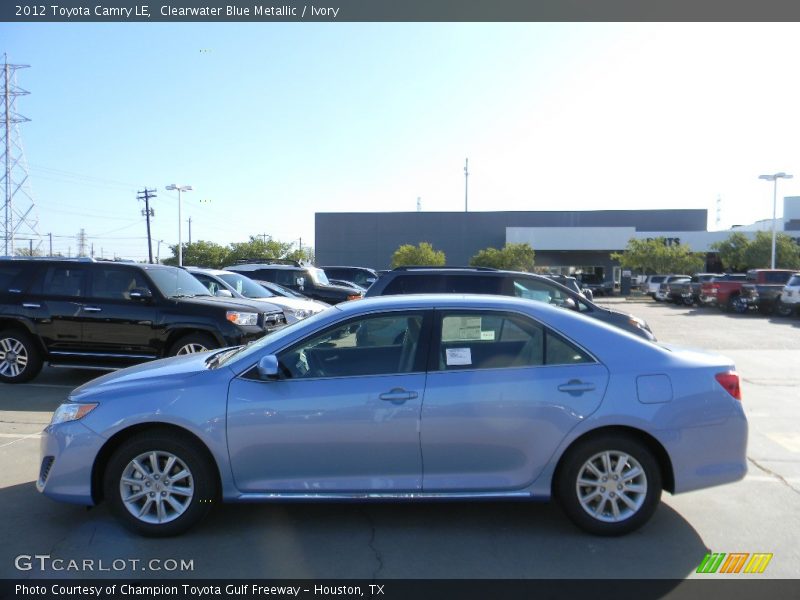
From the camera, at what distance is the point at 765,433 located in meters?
7.09

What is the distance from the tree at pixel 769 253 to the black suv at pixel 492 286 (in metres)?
41.1

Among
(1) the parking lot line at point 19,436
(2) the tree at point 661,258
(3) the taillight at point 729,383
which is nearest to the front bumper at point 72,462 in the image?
(1) the parking lot line at point 19,436

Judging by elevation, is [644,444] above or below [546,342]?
below

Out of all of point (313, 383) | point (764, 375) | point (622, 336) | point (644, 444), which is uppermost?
point (622, 336)

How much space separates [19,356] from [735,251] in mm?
49468

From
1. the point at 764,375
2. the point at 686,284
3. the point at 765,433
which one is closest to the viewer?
the point at 765,433

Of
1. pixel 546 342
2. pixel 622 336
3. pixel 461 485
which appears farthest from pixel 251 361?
pixel 622 336

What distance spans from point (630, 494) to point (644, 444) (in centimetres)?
34

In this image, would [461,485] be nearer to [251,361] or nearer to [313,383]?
[313,383]

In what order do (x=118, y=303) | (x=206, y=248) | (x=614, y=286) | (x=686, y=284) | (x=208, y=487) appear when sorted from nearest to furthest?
(x=208, y=487)
(x=118, y=303)
(x=686, y=284)
(x=614, y=286)
(x=206, y=248)

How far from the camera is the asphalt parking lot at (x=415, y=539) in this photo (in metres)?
3.85

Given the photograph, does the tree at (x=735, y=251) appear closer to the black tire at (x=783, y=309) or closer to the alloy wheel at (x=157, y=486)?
the black tire at (x=783, y=309)

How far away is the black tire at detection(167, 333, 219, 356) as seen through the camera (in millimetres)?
9039

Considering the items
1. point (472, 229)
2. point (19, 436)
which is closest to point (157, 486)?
point (19, 436)
